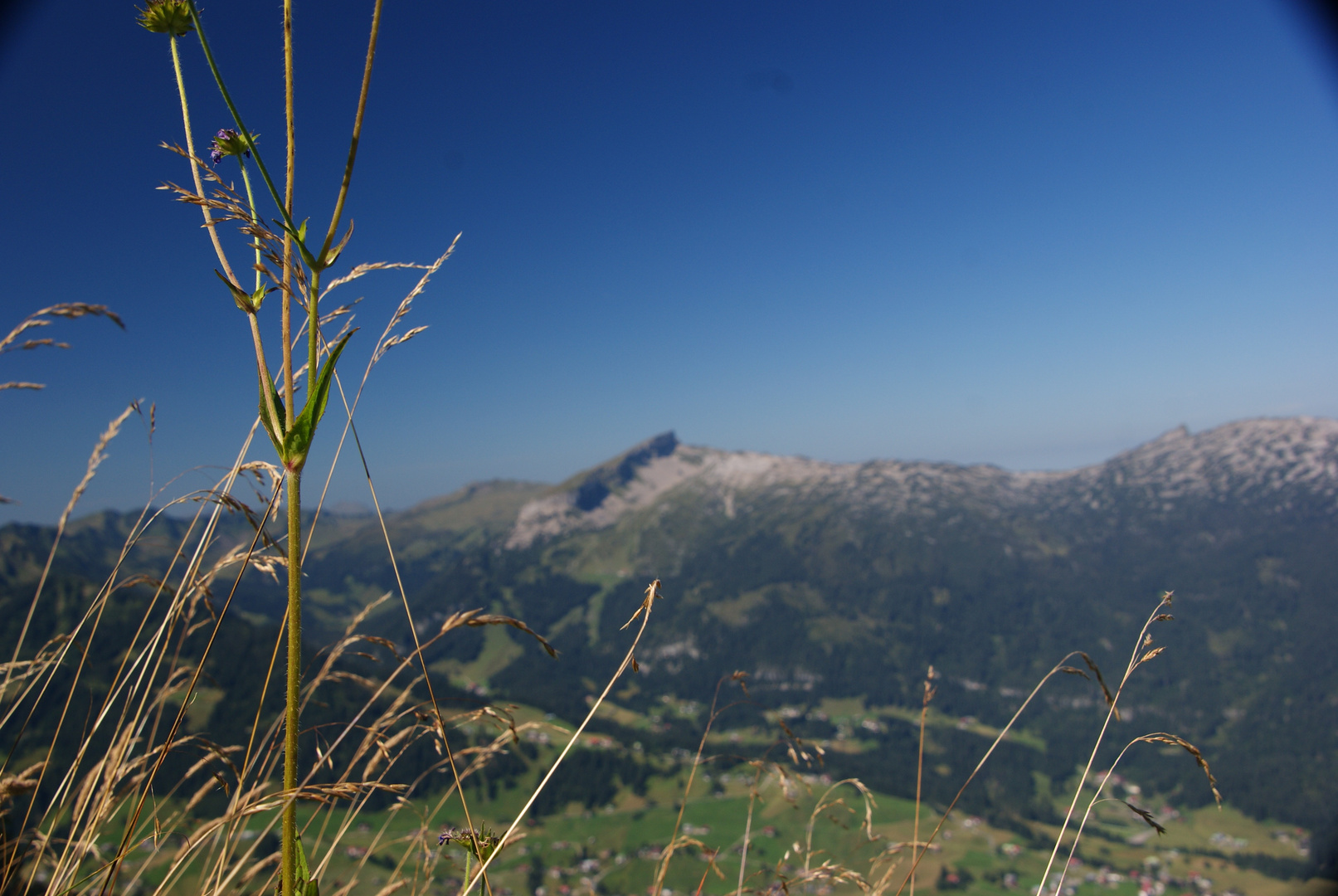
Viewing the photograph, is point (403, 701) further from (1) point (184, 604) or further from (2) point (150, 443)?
(2) point (150, 443)

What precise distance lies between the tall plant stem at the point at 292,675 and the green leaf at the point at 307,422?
0.16ft

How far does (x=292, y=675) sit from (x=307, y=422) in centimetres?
56

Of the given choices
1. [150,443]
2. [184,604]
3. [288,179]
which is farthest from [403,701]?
[288,179]

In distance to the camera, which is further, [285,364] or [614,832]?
[614,832]

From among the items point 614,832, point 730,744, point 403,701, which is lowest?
point 730,744

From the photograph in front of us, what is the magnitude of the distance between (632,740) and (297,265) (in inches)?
6421

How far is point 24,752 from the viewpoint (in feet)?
360

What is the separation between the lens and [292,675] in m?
1.36

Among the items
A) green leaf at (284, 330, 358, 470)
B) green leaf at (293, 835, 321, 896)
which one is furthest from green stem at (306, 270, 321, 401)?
green leaf at (293, 835, 321, 896)

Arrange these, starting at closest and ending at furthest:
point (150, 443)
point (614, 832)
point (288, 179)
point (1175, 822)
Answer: point (288, 179)
point (150, 443)
point (614, 832)
point (1175, 822)

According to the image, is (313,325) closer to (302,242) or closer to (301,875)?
(302,242)

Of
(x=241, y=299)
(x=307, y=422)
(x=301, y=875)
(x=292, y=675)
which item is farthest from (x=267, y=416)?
(x=301, y=875)

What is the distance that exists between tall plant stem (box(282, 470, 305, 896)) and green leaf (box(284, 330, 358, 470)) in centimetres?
5

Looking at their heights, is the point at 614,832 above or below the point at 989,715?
above
